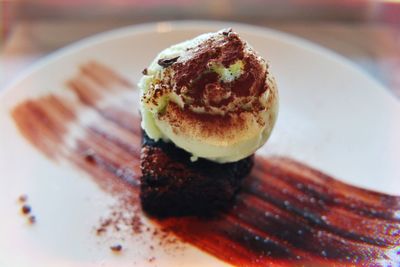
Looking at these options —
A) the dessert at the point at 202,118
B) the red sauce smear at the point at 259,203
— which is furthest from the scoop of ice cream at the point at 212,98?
the red sauce smear at the point at 259,203

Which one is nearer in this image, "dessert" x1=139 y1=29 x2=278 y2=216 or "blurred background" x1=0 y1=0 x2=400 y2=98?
"dessert" x1=139 y1=29 x2=278 y2=216

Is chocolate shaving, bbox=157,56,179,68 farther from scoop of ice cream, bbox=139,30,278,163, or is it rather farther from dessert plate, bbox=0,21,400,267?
dessert plate, bbox=0,21,400,267

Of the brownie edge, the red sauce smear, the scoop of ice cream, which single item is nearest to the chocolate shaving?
the scoop of ice cream

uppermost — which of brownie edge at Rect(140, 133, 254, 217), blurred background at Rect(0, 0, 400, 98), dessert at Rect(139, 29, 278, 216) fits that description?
blurred background at Rect(0, 0, 400, 98)

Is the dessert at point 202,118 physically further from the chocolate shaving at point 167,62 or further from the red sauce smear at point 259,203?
the red sauce smear at point 259,203

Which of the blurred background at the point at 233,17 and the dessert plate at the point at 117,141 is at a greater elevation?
the blurred background at the point at 233,17

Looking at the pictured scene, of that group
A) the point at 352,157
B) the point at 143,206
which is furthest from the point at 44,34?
the point at 352,157
